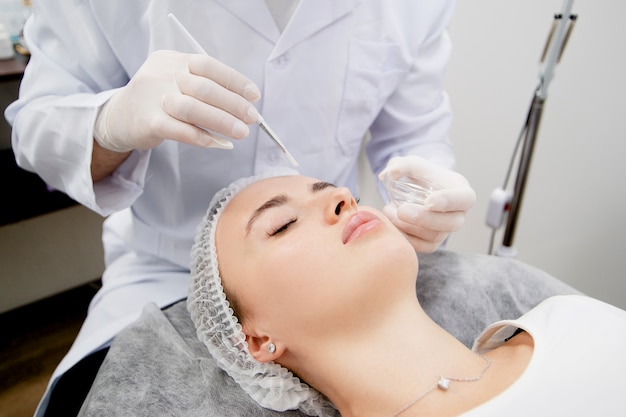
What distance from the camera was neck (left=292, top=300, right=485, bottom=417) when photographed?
77cm

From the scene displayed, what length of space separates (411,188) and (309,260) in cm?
32

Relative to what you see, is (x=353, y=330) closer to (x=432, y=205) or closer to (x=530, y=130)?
(x=432, y=205)

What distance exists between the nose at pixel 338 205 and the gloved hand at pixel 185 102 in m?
0.20

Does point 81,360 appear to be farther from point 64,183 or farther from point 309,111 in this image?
point 309,111

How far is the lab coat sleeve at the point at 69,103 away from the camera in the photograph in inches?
35.7

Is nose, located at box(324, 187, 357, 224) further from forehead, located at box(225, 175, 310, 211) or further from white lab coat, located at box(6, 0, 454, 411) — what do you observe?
white lab coat, located at box(6, 0, 454, 411)

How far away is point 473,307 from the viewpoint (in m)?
1.06

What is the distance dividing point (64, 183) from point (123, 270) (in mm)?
284

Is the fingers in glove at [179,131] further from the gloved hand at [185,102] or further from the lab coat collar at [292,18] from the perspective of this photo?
the lab coat collar at [292,18]

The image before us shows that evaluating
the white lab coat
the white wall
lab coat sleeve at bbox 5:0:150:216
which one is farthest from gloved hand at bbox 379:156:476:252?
the white wall

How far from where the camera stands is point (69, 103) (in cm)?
90

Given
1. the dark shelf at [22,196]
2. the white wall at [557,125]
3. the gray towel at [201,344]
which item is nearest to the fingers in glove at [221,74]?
the gray towel at [201,344]

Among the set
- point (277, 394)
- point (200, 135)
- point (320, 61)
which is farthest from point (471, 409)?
point (320, 61)

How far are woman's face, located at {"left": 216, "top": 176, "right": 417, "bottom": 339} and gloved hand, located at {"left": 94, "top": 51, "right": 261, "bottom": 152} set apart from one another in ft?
0.57
